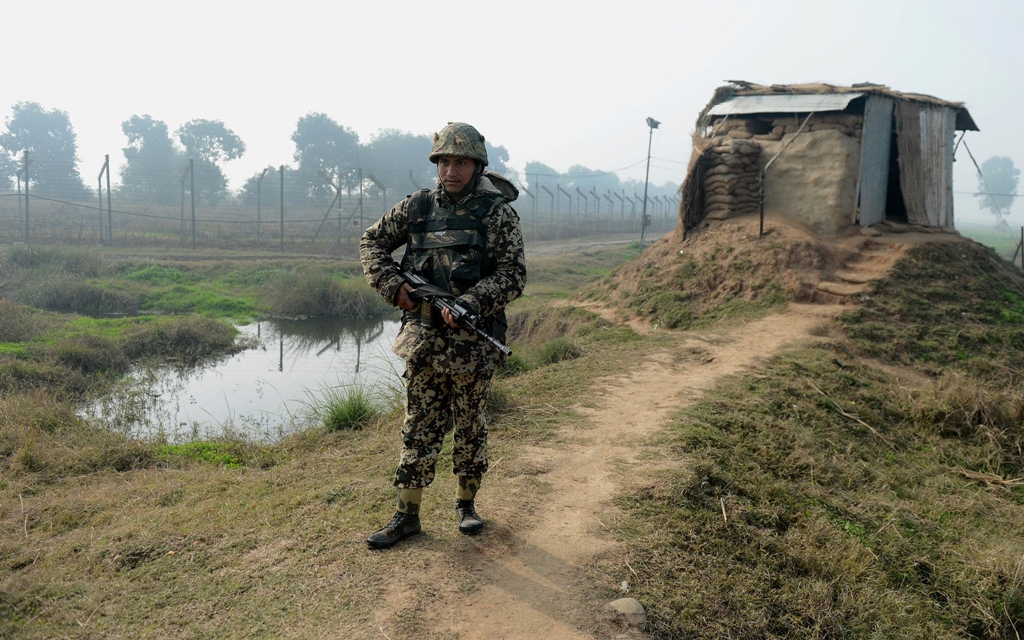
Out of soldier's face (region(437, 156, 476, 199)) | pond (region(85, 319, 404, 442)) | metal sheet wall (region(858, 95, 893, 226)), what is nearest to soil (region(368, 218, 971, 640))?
soldier's face (region(437, 156, 476, 199))

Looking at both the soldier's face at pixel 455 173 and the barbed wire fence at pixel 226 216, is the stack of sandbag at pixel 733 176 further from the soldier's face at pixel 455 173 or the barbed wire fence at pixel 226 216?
the barbed wire fence at pixel 226 216

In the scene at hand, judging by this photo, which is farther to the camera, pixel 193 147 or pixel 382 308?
pixel 193 147

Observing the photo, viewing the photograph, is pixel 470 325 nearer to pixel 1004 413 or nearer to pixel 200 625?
→ pixel 200 625

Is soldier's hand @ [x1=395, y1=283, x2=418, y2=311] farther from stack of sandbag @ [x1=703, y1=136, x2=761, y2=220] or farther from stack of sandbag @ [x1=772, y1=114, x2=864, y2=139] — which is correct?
stack of sandbag @ [x1=772, y1=114, x2=864, y2=139]

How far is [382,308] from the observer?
49.4ft

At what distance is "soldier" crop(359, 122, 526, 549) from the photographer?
3105 millimetres

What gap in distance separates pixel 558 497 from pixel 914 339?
19.9ft

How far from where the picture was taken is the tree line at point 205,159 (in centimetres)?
3809

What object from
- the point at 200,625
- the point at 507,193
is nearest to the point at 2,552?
the point at 200,625

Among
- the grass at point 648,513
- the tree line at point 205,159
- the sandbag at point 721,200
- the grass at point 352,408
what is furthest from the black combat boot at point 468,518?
the tree line at point 205,159

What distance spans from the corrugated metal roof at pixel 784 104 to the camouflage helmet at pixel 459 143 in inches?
336

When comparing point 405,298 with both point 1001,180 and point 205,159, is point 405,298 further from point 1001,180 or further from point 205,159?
point 1001,180

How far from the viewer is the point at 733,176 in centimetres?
1047

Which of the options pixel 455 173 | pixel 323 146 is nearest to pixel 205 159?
pixel 323 146
